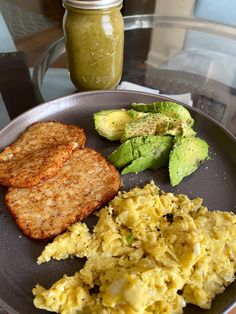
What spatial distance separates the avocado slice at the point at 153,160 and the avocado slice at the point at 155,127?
6 centimetres

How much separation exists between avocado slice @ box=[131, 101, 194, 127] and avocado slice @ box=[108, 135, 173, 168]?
0.12 metres

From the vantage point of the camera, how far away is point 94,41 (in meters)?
1.37

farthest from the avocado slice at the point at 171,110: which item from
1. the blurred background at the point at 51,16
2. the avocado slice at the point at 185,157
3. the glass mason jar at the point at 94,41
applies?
the blurred background at the point at 51,16

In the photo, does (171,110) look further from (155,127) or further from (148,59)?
(148,59)

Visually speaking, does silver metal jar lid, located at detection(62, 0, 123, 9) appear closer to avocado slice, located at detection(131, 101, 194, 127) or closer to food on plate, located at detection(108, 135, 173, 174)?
avocado slice, located at detection(131, 101, 194, 127)

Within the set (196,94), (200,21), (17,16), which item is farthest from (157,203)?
(17,16)

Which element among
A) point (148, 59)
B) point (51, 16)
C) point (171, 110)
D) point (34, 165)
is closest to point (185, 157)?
point (171, 110)

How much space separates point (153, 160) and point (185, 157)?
11cm

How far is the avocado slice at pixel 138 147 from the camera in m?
1.18

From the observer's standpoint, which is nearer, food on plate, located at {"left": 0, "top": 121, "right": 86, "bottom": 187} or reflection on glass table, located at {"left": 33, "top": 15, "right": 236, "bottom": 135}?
food on plate, located at {"left": 0, "top": 121, "right": 86, "bottom": 187}

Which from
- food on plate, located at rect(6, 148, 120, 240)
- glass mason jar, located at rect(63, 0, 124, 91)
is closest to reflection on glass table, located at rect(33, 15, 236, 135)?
glass mason jar, located at rect(63, 0, 124, 91)

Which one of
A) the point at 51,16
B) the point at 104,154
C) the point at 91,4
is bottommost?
the point at 51,16

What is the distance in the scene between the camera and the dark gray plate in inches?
35.9

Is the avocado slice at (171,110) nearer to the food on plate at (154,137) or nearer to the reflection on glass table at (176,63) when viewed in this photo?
the food on plate at (154,137)
